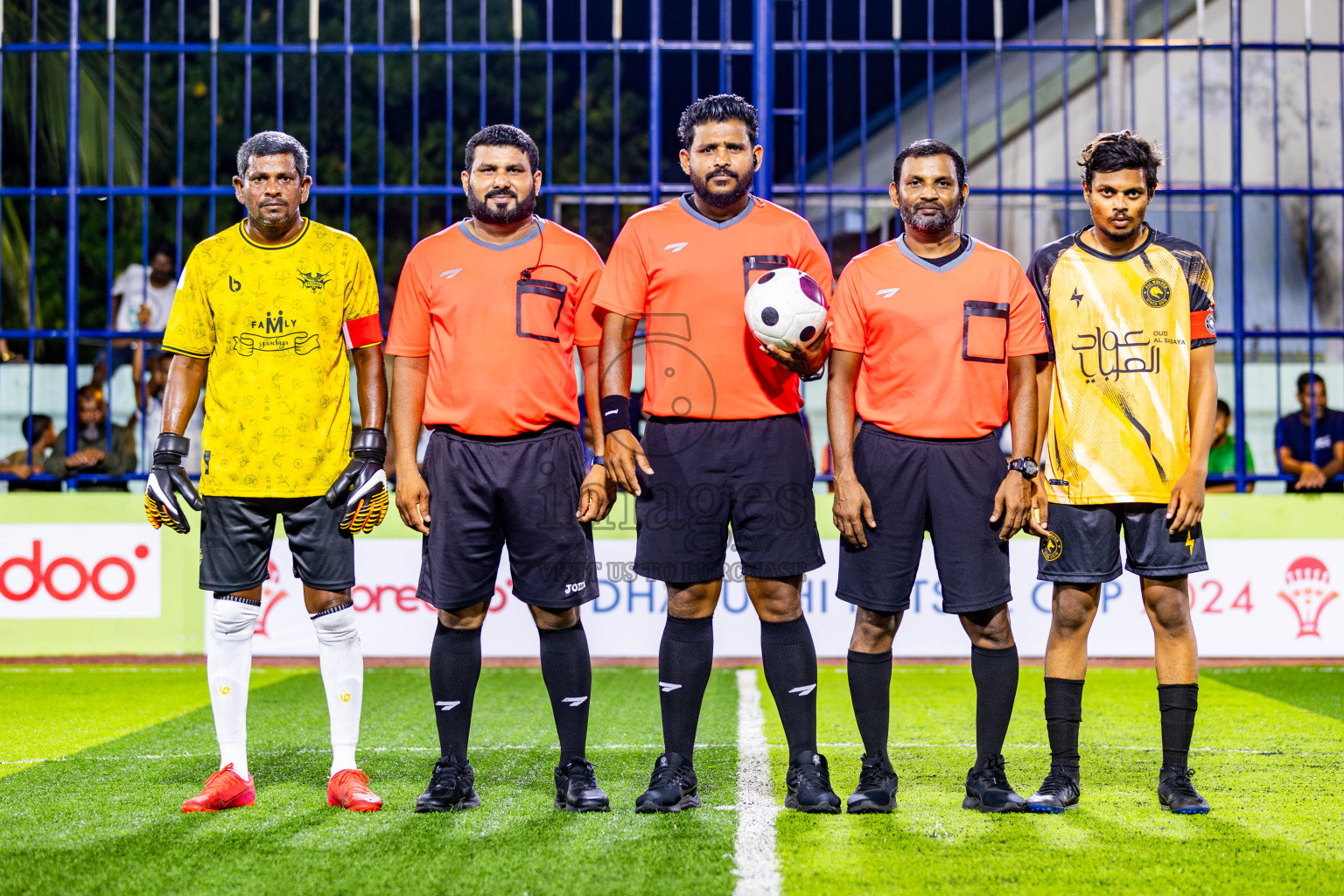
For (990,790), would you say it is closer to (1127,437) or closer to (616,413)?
Answer: (1127,437)

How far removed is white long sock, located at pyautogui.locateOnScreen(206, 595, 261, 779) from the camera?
13.1 feet

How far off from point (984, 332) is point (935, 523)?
582 mm

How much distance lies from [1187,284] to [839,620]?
3.94 meters

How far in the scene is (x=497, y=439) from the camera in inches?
151

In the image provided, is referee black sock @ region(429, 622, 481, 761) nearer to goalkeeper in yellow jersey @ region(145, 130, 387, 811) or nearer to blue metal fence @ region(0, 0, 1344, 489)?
goalkeeper in yellow jersey @ region(145, 130, 387, 811)

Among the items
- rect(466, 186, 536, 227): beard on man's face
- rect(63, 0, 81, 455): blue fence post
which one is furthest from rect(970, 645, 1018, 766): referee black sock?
rect(63, 0, 81, 455): blue fence post

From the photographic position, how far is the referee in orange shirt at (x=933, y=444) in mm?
3779

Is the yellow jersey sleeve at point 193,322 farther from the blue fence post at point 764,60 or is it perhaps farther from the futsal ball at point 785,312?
the blue fence post at point 764,60

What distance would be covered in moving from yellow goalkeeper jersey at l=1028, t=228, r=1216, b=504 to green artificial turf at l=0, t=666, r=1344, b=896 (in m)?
1.00

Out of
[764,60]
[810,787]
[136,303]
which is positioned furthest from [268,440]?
[136,303]

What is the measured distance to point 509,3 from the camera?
16.3 m

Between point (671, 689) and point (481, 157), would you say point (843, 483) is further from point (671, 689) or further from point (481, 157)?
point (481, 157)

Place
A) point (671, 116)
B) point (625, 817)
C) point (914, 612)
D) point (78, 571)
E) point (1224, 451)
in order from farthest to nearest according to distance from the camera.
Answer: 1. point (671, 116)
2. point (1224, 451)
3. point (78, 571)
4. point (914, 612)
5. point (625, 817)

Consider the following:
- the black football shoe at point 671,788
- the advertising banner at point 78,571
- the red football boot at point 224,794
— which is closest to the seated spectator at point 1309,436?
the black football shoe at point 671,788
